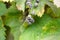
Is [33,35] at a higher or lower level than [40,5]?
lower

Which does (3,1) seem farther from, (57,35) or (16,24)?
(57,35)

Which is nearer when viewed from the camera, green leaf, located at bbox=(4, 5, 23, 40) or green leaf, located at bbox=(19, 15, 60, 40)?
green leaf, located at bbox=(19, 15, 60, 40)

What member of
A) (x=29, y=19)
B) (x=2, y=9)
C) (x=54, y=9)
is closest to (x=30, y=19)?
(x=29, y=19)

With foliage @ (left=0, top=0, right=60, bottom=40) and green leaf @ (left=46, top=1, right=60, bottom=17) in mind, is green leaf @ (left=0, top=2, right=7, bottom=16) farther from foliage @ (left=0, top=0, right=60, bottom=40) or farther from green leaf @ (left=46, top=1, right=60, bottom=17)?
green leaf @ (left=46, top=1, right=60, bottom=17)

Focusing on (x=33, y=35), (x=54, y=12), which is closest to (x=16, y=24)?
(x=33, y=35)

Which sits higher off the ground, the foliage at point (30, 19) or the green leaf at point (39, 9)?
the green leaf at point (39, 9)

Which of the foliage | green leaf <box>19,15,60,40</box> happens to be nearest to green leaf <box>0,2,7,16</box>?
the foliage

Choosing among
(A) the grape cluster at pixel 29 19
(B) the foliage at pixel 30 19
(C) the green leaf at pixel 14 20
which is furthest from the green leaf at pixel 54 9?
(C) the green leaf at pixel 14 20

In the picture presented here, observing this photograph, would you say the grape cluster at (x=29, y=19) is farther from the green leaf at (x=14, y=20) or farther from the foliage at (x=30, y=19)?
the green leaf at (x=14, y=20)
